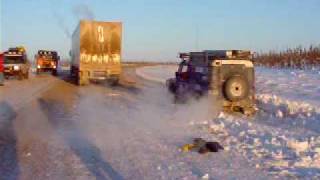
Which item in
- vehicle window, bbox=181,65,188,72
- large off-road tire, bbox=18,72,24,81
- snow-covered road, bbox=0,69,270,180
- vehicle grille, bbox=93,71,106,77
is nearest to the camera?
snow-covered road, bbox=0,69,270,180

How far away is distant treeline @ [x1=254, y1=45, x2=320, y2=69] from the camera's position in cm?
4238

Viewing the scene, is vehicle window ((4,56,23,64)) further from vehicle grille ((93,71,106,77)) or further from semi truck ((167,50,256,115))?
semi truck ((167,50,256,115))

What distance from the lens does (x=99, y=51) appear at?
34969mm

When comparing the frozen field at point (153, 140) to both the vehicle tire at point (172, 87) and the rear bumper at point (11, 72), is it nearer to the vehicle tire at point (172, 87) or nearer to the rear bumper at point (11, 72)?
the vehicle tire at point (172, 87)

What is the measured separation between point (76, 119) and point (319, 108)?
287 inches

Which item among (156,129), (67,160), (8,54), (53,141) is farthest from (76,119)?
(8,54)

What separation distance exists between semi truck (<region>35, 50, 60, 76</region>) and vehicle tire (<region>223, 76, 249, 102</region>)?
39571 millimetres

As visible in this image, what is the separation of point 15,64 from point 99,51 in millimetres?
11241

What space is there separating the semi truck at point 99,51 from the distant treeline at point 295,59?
462 inches

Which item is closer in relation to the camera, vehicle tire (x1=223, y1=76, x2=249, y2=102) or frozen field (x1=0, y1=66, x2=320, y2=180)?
frozen field (x1=0, y1=66, x2=320, y2=180)

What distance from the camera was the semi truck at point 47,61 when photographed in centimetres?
5566

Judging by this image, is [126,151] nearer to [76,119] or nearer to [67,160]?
[67,160]

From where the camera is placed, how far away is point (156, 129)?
14195 millimetres

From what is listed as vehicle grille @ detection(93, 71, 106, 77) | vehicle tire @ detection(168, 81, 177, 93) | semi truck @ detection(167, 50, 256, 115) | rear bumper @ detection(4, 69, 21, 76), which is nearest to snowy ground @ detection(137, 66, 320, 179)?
semi truck @ detection(167, 50, 256, 115)
